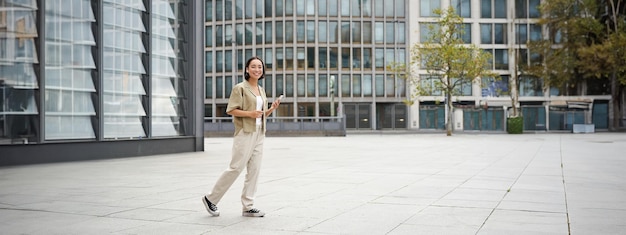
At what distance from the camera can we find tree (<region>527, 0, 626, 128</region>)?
50722 millimetres

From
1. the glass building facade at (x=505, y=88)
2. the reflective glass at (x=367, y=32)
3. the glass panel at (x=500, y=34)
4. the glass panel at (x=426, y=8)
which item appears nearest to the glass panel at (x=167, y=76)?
the glass building facade at (x=505, y=88)

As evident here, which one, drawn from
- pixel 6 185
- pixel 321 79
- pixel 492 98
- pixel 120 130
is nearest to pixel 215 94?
pixel 321 79

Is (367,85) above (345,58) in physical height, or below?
below

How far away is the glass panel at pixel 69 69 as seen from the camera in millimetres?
15594

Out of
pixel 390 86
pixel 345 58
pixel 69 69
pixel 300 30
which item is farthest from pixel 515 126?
pixel 69 69

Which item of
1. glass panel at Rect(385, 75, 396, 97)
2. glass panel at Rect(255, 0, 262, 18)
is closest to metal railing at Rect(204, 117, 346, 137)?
glass panel at Rect(385, 75, 396, 97)

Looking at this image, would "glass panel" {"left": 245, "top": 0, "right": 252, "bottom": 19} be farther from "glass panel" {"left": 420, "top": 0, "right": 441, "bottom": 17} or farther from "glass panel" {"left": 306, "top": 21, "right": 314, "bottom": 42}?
"glass panel" {"left": 420, "top": 0, "right": 441, "bottom": 17}

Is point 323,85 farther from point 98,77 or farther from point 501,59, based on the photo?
point 98,77

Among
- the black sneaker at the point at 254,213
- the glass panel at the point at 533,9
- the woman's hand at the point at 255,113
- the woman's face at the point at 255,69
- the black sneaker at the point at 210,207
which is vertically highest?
the glass panel at the point at 533,9

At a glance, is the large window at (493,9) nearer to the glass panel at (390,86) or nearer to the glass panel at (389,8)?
the glass panel at (389,8)

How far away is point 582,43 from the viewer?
5416 centimetres

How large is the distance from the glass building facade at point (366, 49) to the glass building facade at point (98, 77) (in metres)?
43.8

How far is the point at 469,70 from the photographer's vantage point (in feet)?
142

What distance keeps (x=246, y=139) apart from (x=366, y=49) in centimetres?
5979
